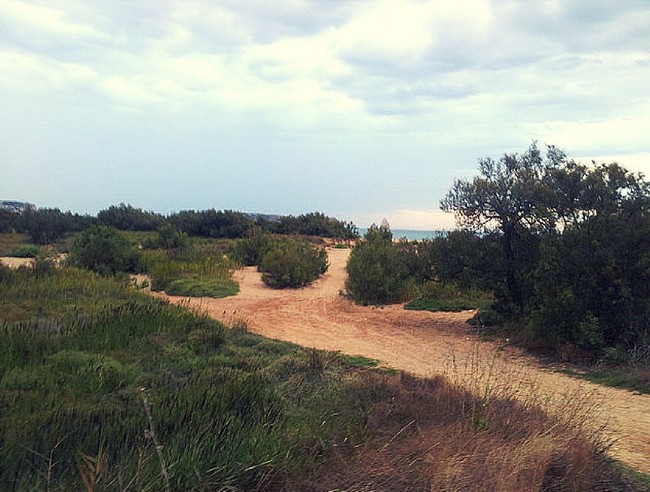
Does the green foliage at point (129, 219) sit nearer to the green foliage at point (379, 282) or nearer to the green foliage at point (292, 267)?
the green foliage at point (292, 267)

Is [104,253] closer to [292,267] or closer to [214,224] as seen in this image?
[292,267]

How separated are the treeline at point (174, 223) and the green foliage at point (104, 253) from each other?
18.9 meters

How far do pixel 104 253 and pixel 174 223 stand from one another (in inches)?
1075

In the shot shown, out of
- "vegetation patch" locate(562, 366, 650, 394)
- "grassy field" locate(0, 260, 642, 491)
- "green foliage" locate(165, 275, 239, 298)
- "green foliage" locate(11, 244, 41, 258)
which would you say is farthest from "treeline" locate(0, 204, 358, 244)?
"grassy field" locate(0, 260, 642, 491)

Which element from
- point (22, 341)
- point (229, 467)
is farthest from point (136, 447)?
point (22, 341)

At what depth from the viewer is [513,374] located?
9.32m

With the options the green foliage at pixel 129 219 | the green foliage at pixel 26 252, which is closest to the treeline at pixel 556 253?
the green foliage at pixel 26 252

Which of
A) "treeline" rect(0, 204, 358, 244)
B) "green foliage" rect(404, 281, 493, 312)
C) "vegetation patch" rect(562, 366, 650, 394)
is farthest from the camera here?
→ "treeline" rect(0, 204, 358, 244)

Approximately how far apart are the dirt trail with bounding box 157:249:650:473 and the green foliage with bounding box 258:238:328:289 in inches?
26.2

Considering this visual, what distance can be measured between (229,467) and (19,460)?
1419 millimetres

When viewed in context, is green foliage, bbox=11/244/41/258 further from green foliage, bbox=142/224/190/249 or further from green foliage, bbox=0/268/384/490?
green foliage, bbox=0/268/384/490

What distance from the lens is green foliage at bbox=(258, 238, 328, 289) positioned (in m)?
22.9

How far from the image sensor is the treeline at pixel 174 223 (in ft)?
147

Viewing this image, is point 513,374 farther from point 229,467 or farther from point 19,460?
point 19,460
